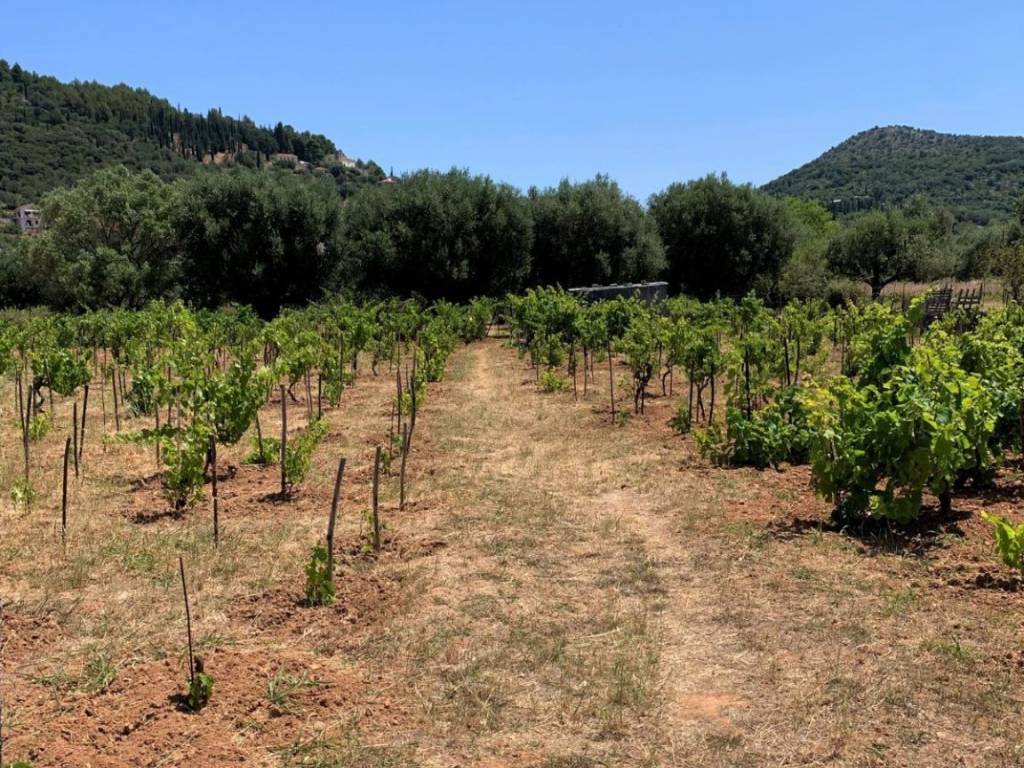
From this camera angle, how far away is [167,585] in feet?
18.8

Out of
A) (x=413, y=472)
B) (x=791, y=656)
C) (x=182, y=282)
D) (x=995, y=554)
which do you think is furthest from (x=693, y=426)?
(x=182, y=282)

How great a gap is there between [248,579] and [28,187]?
10072cm

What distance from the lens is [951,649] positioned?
450 centimetres

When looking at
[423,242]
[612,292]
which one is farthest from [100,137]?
[612,292]

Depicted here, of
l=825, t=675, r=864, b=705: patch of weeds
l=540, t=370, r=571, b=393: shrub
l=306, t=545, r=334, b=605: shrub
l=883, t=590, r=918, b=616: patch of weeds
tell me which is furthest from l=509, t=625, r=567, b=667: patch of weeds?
l=540, t=370, r=571, b=393: shrub

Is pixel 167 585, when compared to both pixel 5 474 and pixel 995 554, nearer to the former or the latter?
pixel 5 474

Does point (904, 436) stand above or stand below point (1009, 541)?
above

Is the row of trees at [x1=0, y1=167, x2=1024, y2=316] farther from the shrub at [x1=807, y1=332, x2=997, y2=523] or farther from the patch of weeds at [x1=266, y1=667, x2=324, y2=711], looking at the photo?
the patch of weeds at [x1=266, y1=667, x2=324, y2=711]

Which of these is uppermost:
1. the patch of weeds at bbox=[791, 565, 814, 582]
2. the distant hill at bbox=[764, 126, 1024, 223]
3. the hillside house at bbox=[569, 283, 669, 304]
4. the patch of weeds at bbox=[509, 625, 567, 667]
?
the distant hill at bbox=[764, 126, 1024, 223]

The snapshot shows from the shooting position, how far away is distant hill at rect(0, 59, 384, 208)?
91.9 meters

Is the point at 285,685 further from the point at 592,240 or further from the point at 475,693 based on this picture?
the point at 592,240

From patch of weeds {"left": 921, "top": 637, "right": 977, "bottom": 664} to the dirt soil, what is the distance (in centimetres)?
2

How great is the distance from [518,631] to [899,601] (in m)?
2.49

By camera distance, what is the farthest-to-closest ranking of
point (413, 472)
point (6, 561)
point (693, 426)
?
1. point (693, 426)
2. point (413, 472)
3. point (6, 561)
